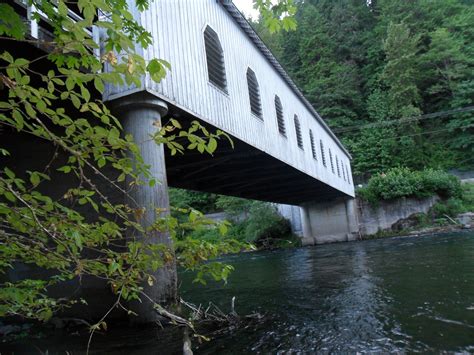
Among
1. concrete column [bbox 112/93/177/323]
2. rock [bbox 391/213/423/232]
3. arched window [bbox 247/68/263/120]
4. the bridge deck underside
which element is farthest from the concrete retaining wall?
concrete column [bbox 112/93/177/323]

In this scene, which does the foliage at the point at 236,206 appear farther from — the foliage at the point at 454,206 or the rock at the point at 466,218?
Answer: the rock at the point at 466,218

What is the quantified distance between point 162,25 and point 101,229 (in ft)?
16.3

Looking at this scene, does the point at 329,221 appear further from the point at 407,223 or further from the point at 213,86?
the point at 213,86

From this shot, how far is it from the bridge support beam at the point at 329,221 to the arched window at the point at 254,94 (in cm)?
1622

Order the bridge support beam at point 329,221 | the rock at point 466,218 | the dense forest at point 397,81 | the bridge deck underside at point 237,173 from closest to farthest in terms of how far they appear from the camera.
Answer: the bridge deck underside at point 237,173 < the rock at point 466,218 < the bridge support beam at point 329,221 < the dense forest at point 397,81

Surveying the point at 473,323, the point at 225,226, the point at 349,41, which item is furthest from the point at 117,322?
the point at 349,41

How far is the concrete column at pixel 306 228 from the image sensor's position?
983 inches

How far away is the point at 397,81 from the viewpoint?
104ft

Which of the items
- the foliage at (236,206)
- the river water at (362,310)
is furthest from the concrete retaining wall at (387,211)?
the river water at (362,310)

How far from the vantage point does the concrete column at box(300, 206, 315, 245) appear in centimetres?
2496

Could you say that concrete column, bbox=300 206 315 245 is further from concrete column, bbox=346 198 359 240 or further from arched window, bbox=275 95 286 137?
arched window, bbox=275 95 286 137

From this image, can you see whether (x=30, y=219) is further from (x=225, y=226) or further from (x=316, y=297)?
(x=316, y=297)

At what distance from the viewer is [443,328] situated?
397cm

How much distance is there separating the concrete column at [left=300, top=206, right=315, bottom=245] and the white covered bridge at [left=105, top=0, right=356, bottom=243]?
20.6ft
